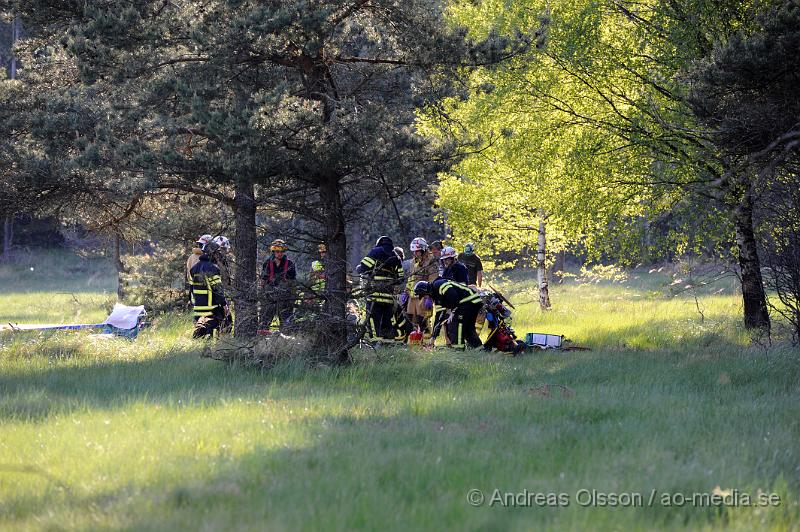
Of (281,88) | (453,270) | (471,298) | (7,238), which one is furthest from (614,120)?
(7,238)

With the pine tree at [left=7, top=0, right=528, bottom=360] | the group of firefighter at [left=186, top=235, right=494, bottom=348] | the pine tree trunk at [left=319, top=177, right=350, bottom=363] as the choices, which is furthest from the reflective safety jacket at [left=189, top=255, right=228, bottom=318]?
the pine tree trunk at [left=319, top=177, right=350, bottom=363]

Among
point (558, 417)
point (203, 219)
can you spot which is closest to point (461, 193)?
point (203, 219)

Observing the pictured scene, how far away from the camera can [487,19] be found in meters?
20.2

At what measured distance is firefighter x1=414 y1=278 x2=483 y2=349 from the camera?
13.1m

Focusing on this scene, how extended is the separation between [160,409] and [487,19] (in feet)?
→ 48.7

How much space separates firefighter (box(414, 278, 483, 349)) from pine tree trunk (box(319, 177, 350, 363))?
187 cm

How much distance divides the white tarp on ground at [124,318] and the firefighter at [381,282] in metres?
4.52

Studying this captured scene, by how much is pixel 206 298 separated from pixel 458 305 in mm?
4491

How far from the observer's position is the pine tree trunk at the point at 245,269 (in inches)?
424

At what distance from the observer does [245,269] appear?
11641 mm

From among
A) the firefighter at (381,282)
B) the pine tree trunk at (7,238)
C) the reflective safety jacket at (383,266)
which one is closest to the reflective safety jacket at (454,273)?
the firefighter at (381,282)

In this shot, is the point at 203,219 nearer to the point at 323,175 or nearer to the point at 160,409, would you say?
the point at 323,175

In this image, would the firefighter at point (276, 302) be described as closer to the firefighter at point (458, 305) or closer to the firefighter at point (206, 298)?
the firefighter at point (458, 305)

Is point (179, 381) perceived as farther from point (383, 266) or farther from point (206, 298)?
point (206, 298)
